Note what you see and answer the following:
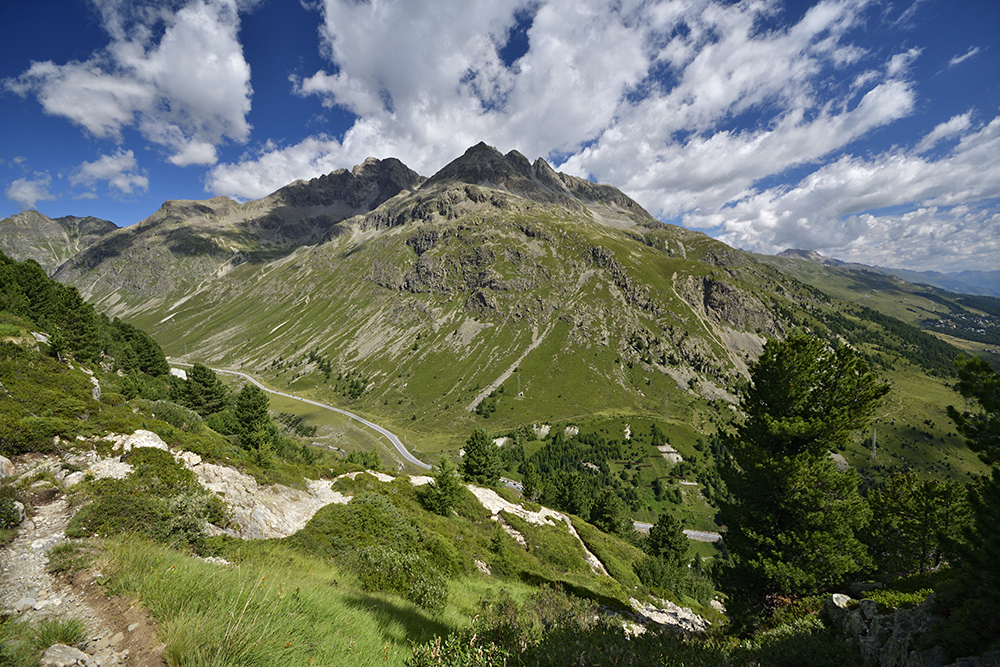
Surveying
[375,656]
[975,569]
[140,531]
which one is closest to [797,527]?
[975,569]

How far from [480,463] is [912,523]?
125 ft

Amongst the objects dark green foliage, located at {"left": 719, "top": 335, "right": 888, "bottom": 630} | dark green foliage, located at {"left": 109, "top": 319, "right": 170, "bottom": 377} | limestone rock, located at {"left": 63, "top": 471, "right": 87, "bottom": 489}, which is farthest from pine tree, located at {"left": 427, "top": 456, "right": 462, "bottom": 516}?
dark green foliage, located at {"left": 109, "top": 319, "right": 170, "bottom": 377}

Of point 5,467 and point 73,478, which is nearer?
point 5,467

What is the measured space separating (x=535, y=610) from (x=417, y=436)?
167 metres

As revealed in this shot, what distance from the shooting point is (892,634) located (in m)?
10.4

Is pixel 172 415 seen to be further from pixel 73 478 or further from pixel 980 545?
pixel 980 545

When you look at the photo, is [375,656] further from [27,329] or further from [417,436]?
[417,436]

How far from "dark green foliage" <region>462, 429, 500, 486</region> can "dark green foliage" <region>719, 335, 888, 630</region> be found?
31.9 meters

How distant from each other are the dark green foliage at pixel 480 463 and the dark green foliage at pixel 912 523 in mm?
34889

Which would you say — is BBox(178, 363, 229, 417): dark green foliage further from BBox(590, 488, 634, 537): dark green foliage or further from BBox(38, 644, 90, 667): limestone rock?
BBox(590, 488, 634, 537): dark green foliage

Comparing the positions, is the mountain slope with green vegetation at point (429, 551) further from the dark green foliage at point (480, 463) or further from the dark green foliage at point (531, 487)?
the dark green foliage at point (531, 487)

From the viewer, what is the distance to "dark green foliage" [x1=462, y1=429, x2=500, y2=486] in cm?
4700

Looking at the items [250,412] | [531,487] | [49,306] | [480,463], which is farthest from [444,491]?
[49,306]

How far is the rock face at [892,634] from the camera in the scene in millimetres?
9203
